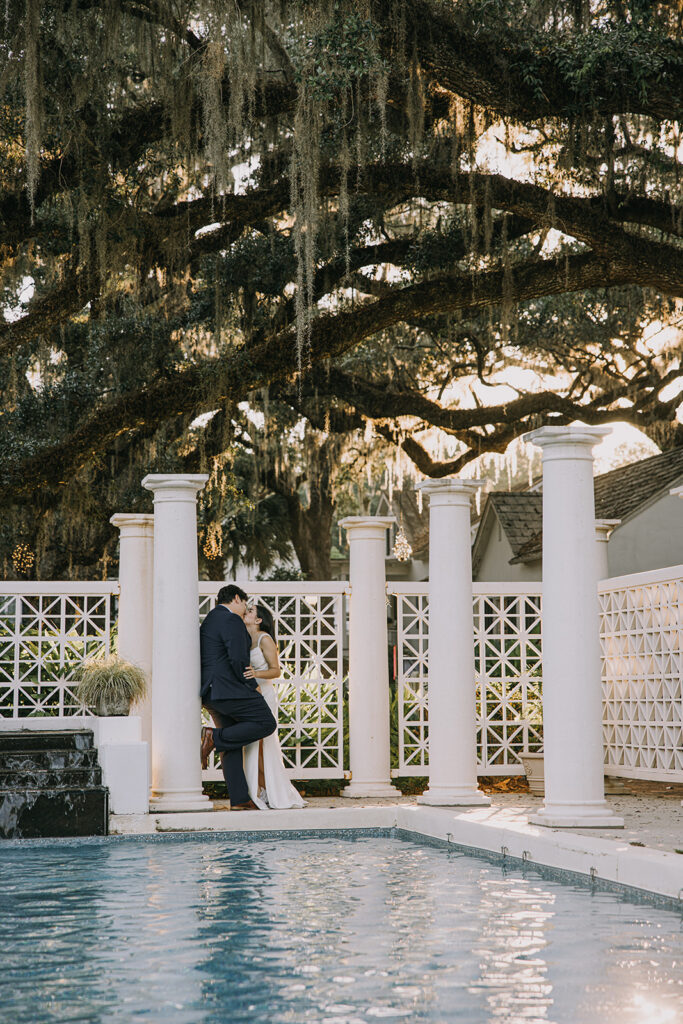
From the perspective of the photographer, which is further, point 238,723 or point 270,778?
point 270,778

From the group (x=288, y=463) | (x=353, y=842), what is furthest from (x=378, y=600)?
(x=288, y=463)

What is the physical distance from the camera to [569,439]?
24.3 feet

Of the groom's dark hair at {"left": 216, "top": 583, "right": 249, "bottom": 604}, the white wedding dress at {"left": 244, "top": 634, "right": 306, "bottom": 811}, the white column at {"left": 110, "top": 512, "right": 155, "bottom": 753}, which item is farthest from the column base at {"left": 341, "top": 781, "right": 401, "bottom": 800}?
the groom's dark hair at {"left": 216, "top": 583, "right": 249, "bottom": 604}

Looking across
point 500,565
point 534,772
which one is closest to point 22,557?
point 534,772

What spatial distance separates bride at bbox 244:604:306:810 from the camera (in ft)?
29.4

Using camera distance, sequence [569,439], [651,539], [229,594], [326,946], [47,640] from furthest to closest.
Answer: [651,539] < [47,640] < [229,594] < [569,439] < [326,946]

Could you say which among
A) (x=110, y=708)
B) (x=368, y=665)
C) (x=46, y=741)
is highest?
(x=368, y=665)

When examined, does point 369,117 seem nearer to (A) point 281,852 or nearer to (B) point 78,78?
(B) point 78,78

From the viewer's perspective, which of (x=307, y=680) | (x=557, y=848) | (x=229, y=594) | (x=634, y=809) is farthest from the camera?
(x=307, y=680)

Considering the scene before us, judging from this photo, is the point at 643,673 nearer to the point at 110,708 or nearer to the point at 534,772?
the point at 534,772

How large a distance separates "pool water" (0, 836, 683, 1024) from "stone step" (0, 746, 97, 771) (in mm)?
1806

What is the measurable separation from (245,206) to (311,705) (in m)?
4.71

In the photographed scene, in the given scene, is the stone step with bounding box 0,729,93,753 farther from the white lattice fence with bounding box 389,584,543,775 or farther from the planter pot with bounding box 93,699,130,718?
the white lattice fence with bounding box 389,584,543,775

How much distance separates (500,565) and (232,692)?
14441 millimetres
